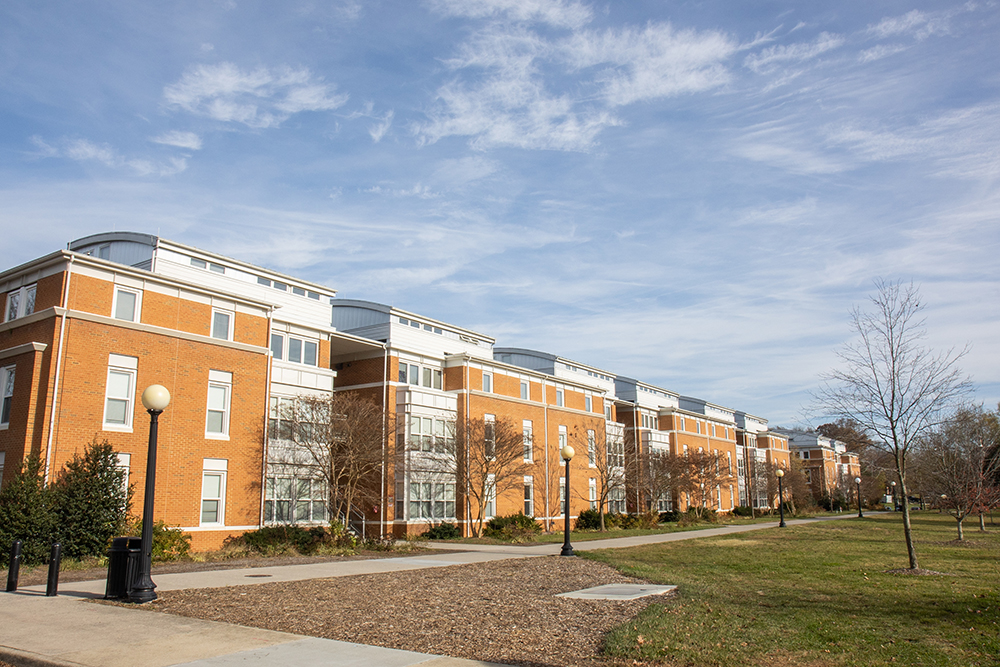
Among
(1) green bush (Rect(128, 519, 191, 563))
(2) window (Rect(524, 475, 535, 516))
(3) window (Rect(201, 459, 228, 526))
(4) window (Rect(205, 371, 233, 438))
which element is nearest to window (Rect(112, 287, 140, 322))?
(4) window (Rect(205, 371, 233, 438))

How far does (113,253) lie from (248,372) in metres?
8.25

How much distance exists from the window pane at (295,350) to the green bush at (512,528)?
12.3 metres

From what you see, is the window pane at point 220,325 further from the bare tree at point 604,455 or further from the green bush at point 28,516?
the bare tree at point 604,455

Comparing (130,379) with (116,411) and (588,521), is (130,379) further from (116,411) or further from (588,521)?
(588,521)

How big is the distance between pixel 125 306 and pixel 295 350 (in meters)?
8.23

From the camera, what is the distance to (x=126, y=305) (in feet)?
77.6

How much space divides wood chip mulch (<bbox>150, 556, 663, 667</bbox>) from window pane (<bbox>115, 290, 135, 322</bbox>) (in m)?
13.4

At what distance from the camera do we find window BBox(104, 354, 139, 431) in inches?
894

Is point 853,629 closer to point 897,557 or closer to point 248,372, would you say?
point 897,557

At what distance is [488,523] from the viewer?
116ft

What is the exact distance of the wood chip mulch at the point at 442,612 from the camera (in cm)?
859

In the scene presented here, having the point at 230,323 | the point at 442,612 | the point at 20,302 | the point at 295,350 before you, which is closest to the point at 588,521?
the point at 295,350

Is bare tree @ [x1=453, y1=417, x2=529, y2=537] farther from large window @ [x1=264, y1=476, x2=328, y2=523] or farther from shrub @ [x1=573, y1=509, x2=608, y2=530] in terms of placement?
large window @ [x1=264, y1=476, x2=328, y2=523]

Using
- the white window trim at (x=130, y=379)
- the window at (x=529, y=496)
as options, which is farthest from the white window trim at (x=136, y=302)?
the window at (x=529, y=496)
